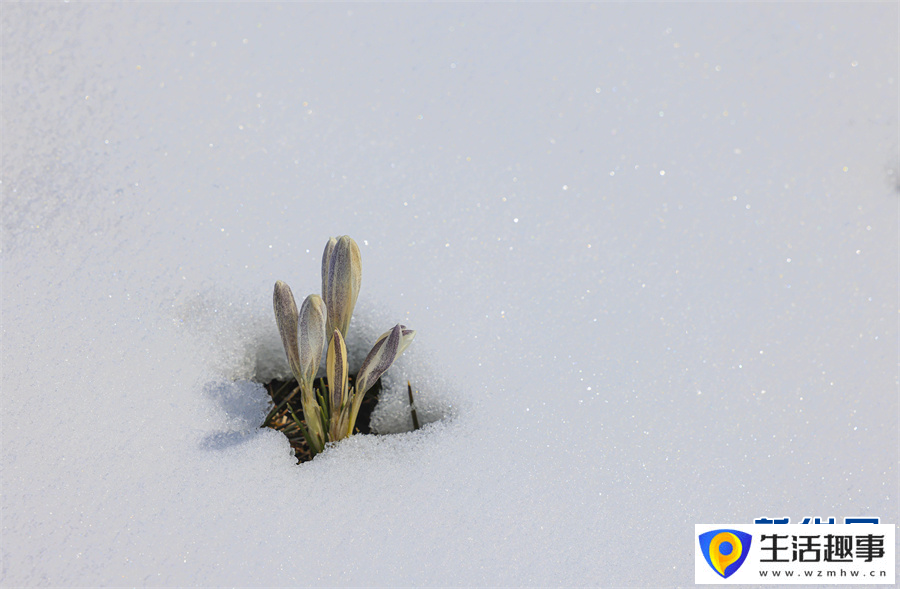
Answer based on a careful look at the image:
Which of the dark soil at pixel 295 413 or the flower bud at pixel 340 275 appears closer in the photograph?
the flower bud at pixel 340 275

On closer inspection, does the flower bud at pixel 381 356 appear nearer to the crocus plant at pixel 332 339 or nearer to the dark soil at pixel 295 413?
the crocus plant at pixel 332 339

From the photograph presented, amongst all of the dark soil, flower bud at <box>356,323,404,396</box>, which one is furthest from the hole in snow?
flower bud at <box>356,323,404,396</box>

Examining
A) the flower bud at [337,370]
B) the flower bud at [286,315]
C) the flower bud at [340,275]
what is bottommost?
the flower bud at [337,370]

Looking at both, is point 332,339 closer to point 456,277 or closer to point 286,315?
point 286,315

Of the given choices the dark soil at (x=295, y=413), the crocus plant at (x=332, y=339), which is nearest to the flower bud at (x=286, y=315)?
the crocus plant at (x=332, y=339)

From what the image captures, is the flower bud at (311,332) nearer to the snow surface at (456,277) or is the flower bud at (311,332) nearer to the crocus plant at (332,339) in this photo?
the crocus plant at (332,339)

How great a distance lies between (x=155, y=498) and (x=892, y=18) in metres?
1.65

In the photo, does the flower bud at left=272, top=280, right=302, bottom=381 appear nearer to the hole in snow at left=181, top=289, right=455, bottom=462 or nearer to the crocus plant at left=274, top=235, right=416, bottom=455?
the crocus plant at left=274, top=235, right=416, bottom=455

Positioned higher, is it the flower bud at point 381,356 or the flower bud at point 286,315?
the flower bud at point 286,315

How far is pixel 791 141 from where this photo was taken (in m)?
1.25

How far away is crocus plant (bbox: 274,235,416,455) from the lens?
0.79 m

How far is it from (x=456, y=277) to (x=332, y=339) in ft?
1.01

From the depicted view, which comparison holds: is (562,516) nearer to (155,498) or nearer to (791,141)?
(155,498)

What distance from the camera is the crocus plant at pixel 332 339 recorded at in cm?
79
